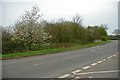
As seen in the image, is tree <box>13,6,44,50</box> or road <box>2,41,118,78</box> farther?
tree <box>13,6,44,50</box>

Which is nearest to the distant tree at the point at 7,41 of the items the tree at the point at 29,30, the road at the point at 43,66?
the tree at the point at 29,30

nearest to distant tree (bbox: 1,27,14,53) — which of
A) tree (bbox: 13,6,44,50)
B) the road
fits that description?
tree (bbox: 13,6,44,50)

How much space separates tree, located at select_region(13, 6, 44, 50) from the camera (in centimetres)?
4403

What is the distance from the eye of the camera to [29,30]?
149 ft

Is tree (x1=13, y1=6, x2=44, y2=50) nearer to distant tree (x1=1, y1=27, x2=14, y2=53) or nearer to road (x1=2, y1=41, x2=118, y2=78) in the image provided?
distant tree (x1=1, y1=27, x2=14, y2=53)

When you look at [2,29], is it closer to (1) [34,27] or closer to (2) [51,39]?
(1) [34,27]

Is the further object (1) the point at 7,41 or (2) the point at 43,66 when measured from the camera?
(1) the point at 7,41

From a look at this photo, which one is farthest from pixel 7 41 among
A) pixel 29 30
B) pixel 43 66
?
pixel 43 66

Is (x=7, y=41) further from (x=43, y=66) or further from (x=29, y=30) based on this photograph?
(x=43, y=66)

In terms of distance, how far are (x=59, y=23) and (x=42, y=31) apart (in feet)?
54.7

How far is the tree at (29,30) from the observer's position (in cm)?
4403

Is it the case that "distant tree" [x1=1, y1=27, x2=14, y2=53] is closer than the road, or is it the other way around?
the road

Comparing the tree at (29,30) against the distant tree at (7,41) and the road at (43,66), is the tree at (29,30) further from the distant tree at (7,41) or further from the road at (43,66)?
the road at (43,66)

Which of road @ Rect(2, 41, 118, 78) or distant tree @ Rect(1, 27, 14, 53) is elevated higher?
distant tree @ Rect(1, 27, 14, 53)
